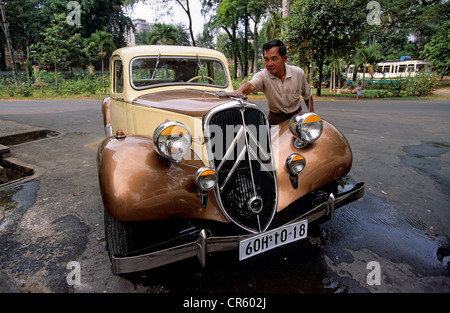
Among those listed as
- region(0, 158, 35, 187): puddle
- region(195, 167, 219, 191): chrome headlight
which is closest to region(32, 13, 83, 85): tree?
region(0, 158, 35, 187): puddle

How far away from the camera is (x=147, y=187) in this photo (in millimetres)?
1735

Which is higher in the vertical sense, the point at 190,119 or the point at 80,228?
the point at 190,119

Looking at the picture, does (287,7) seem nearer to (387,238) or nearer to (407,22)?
(387,238)

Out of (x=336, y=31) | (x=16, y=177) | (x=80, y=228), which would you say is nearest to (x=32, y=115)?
(x=16, y=177)

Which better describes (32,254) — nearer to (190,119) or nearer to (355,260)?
(190,119)

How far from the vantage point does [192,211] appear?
6.09ft

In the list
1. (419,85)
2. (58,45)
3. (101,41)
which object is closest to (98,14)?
(58,45)

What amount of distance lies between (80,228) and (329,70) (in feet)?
80.6

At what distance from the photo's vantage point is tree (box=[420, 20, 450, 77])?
79.2 feet

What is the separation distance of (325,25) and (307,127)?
1278 centimetres

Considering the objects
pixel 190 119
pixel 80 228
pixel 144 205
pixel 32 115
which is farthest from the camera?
pixel 32 115

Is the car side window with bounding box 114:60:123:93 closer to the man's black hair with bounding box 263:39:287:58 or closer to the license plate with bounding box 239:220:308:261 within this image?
the man's black hair with bounding box 263:39:287:58

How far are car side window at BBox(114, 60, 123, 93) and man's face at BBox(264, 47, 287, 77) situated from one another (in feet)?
5.80

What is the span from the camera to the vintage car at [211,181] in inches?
68.0
